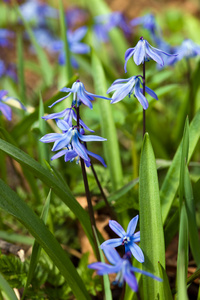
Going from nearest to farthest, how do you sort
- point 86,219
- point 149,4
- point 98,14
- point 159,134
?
point 86,219
point 159,134
point 98,14
point 149,4

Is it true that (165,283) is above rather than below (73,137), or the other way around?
below

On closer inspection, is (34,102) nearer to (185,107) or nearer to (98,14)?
(98,14)

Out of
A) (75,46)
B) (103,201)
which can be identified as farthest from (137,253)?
(75,46)

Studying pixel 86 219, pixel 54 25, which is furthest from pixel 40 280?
pixel 54 25

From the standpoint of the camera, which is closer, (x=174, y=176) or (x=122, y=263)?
(x=122, y=263)

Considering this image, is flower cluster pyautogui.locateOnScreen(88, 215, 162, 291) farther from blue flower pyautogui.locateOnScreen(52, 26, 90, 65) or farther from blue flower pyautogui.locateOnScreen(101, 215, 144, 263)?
blue flower pyautogui.locateOnScreen(52, 26, 90, 65)

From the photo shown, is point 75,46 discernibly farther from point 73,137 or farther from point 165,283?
point 165,283
